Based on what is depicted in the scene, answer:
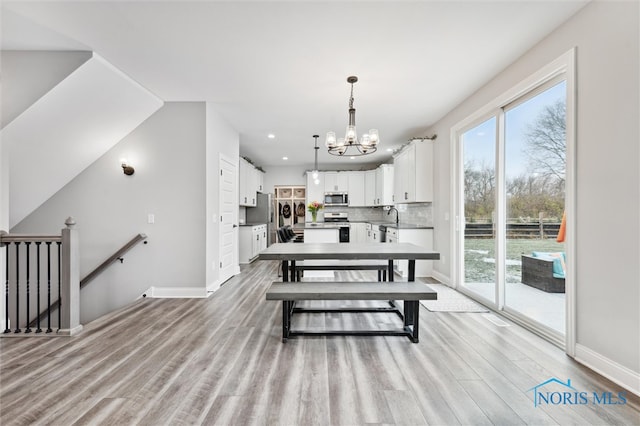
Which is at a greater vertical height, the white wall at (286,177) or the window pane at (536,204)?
the white wall at (286,177)

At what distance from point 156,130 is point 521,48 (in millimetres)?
4313

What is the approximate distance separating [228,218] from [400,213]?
397 centimetres

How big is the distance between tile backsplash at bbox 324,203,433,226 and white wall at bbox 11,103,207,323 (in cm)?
382

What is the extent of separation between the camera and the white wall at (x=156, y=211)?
3.86m

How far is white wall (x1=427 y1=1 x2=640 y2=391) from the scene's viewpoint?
5.77 ft

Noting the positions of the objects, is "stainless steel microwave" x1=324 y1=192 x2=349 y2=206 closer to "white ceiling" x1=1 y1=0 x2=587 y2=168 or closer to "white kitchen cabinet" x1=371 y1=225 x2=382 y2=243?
"white kitchen cabinet" x1=371 y1=225 x2=382 y2=243

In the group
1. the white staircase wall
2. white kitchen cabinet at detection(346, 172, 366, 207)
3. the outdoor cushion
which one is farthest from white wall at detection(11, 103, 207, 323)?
white kitchen cabinet at detection(346, 172, 366, 207)

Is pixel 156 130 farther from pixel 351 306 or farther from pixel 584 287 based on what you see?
pixel 584 287

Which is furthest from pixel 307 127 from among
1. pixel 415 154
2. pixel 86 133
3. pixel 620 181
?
pixel 620 181

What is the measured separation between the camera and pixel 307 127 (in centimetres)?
492

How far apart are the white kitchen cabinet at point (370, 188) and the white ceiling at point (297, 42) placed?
13.0 ft

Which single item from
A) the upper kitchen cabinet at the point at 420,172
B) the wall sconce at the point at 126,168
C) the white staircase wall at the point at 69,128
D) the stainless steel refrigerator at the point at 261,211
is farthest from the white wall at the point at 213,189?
the upper kitchen cabinet at the point at 420,172

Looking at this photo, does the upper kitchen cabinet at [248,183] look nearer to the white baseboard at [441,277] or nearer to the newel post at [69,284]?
the newel post at [69,284]
